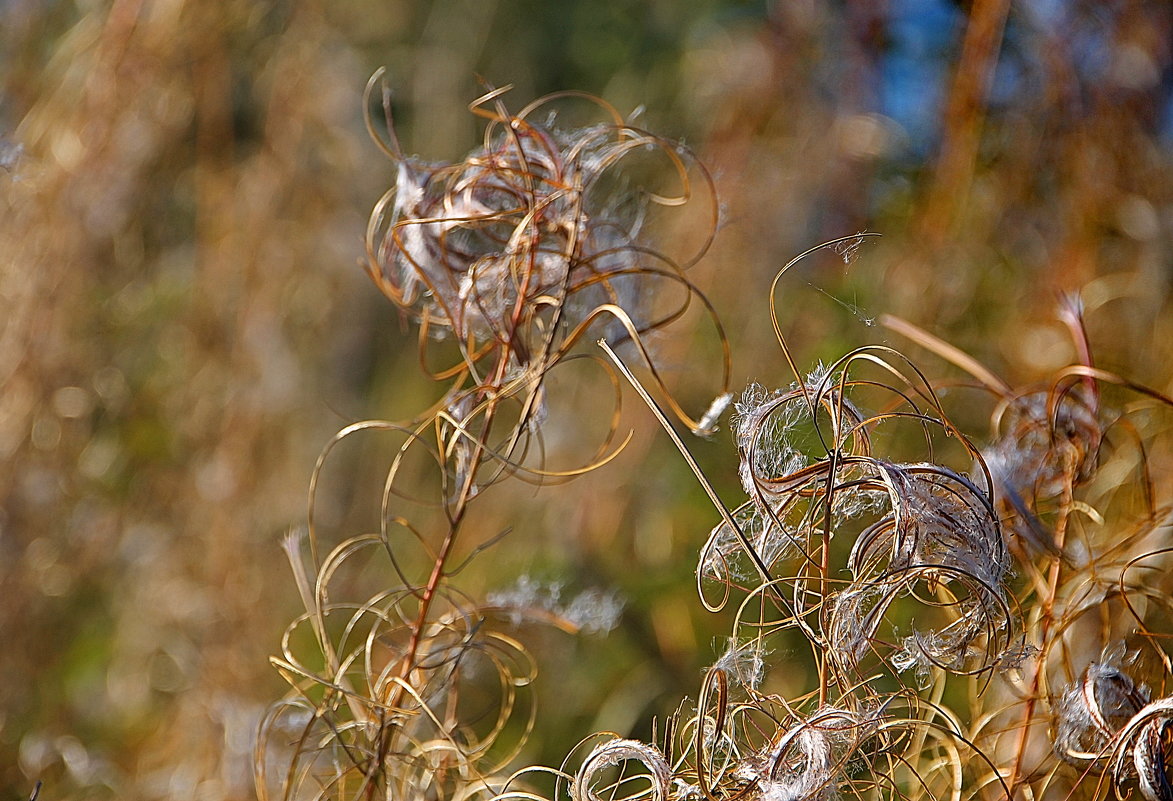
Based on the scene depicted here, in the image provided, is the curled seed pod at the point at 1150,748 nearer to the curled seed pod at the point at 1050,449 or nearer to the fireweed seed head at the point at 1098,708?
the fireweed seed head at the point at 1098,708

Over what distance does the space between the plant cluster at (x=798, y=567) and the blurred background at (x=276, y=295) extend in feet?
0.98

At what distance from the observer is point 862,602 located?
1.20 feet

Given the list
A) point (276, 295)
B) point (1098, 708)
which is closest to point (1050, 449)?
point (1098, 708)

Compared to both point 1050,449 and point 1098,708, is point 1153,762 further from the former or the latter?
point 1050,449

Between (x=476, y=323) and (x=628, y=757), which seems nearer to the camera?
(x=628, y=757)

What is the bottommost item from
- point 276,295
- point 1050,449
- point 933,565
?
point 276,295

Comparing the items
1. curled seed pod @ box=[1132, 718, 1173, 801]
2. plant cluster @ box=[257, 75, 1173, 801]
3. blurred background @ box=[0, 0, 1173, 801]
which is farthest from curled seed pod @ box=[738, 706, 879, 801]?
blurred background @ box=[0, 0, 1173, 801]

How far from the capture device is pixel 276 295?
4.56ft

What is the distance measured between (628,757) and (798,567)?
13 cm

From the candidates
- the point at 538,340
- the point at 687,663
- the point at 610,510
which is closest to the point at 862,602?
the point at 538,340

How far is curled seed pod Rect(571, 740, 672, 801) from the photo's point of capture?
36 centimetres

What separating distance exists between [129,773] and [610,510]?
0.67 metres

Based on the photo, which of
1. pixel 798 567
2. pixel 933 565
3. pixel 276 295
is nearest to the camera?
pixel 933 565

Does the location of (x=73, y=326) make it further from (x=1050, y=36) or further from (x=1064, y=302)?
(x=1050, y=36)
